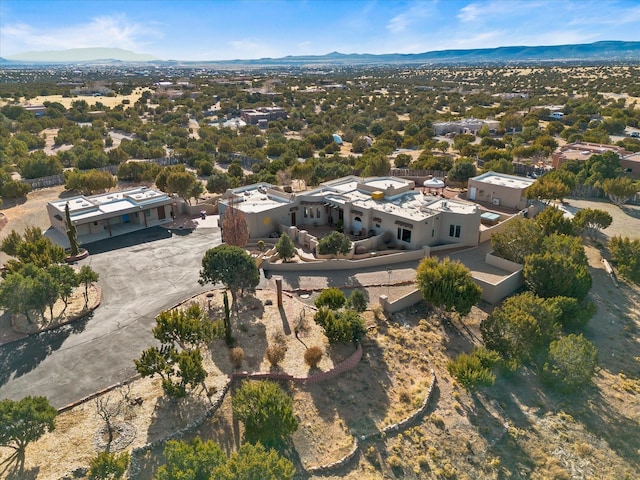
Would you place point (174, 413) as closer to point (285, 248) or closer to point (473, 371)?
point (473, 371)

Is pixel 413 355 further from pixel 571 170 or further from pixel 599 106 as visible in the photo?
pixel 599 106

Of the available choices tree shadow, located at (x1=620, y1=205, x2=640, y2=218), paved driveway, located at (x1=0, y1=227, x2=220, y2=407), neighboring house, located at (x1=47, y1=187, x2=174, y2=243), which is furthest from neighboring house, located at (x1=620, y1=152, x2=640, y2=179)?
neighboring house, located at (x1=47, y1=187, x2=174, y2=243)

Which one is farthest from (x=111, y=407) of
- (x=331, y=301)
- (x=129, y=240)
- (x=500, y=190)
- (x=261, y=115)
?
(x=261, y=115)

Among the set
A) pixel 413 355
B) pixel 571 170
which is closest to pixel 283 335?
pixel 413 355

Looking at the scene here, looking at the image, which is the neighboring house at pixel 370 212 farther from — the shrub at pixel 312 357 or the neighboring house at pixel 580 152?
the neighboring house at pixel 580 152

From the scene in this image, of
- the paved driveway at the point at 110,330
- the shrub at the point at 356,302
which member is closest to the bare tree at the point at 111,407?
the paved driveway at the point at 110,330
